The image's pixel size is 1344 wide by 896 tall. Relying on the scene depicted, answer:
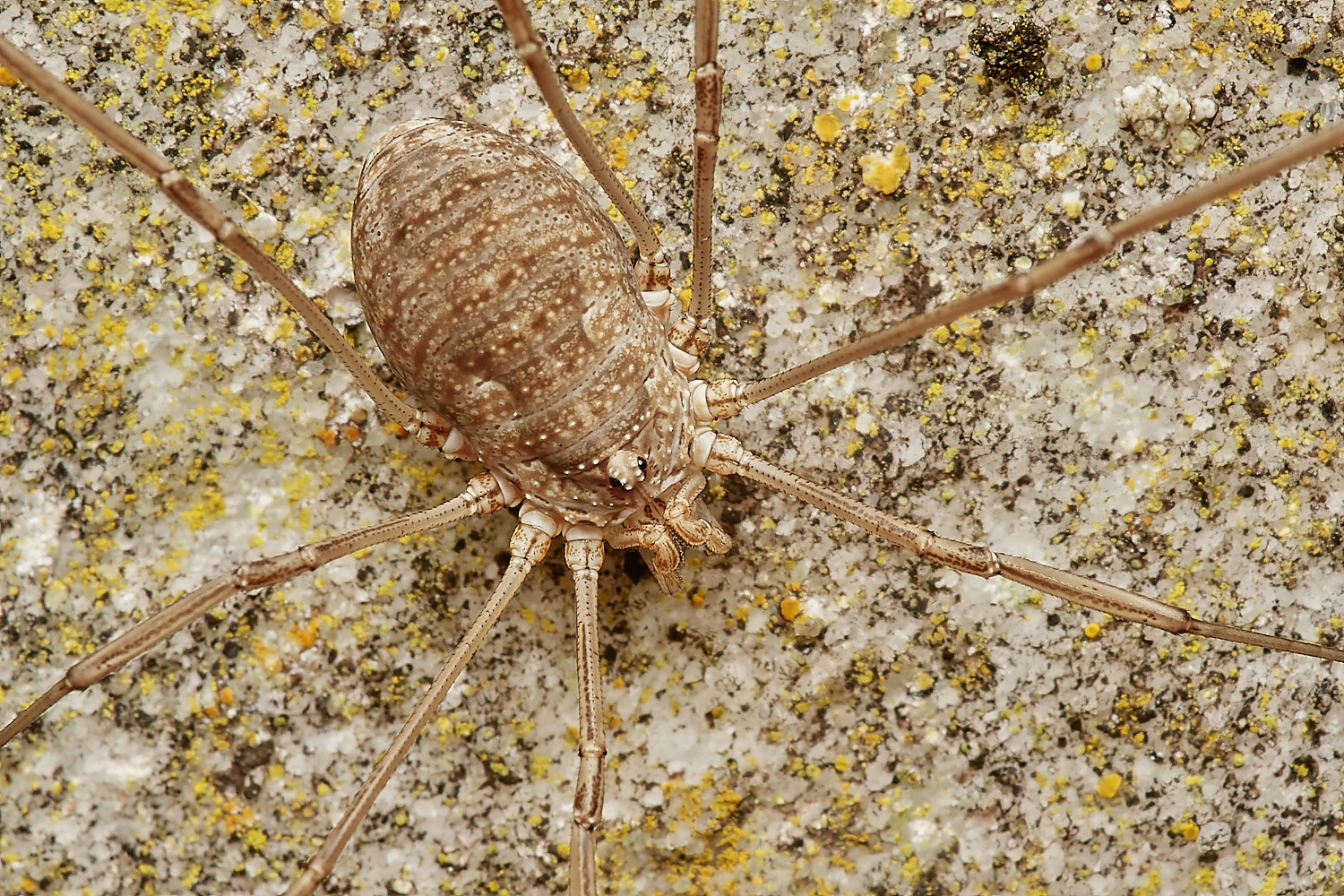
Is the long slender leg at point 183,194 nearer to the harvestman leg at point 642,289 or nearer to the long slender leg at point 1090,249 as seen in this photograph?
the harvestman leg at point 642,289

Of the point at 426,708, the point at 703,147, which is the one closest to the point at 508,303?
the point at 703,147

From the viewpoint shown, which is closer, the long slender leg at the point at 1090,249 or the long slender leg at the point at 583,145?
the long slender leg at the point at 1090,249

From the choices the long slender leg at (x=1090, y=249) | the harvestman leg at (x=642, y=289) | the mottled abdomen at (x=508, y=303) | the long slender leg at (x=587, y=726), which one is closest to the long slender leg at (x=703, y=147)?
the harvestman leg at (x=642, y=289)

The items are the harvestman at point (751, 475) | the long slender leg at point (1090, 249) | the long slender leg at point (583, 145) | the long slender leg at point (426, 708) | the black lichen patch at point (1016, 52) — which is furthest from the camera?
the black lichen patch at point (1016, 52)

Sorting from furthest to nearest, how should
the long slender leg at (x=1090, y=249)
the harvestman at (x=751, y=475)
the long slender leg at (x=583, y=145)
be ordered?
the long slender leg at (x=583, y=145)
the harvestman at (x=751, y=475)
the long slender leg at (x=1090, y=249)

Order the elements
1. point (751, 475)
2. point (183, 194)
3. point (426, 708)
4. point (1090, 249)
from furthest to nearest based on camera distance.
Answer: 1. point (751, 475)
2. point (426, 708)
3. point (183, 194)
4. point (1090, 249)

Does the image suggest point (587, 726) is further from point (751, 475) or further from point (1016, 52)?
point (1016, 52)
